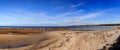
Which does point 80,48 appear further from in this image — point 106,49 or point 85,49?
point 106,49

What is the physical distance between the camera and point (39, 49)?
13.4 metres

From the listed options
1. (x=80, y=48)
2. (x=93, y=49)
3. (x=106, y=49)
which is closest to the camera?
(x=106, y=49)

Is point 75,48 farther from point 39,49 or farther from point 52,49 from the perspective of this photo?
point 39,49

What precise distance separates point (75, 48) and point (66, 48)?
80 centimetres

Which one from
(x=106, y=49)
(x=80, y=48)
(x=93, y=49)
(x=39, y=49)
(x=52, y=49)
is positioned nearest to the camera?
(x=106, y=49)

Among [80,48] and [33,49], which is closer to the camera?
[80,48]

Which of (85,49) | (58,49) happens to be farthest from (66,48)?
(85,49)

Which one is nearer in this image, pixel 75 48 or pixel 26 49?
pixel 75 48

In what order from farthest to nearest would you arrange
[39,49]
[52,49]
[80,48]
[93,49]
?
[39,49]
[52,49]
[80,48]
[93,49]

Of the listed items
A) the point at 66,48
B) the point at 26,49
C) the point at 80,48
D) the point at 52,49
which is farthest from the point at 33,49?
the point at 80,48

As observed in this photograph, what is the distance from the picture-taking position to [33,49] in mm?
13672

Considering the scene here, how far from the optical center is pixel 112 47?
8.80 meters

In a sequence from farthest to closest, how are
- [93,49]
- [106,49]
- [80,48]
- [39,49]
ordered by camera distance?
[39,49] < [80,48] < [93,49] < [106,49]

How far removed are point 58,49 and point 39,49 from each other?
76.3 inches
